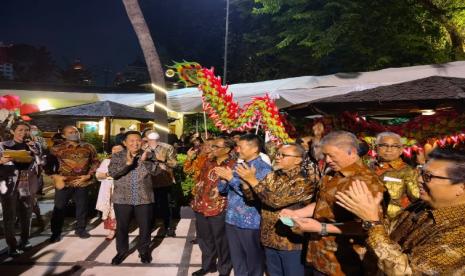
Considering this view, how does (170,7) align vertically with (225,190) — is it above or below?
above

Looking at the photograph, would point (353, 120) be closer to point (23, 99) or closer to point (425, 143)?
point (425, 143)

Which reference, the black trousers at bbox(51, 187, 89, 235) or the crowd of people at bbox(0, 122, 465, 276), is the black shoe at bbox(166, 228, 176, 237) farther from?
the black trousers at bbox(51, 187, 89, 235)

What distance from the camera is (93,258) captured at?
17.7 ft

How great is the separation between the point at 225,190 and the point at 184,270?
164 centimetres

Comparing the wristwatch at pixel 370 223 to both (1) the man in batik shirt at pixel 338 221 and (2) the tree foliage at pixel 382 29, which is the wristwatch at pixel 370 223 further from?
(2) the tree foliage at pixel 382 29

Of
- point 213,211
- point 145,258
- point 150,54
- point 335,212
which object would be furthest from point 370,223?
point 150,54

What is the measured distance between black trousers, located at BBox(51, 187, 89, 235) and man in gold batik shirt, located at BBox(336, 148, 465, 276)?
5458 mm

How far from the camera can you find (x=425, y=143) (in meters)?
5.54

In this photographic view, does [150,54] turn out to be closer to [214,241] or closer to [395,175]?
[214,241]

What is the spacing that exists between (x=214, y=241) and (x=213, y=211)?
20.4 inches

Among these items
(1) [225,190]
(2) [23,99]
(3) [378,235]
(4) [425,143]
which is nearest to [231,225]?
(1) [225,190]

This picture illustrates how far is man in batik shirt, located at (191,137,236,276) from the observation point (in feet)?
15.1

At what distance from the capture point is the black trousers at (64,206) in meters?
6.15

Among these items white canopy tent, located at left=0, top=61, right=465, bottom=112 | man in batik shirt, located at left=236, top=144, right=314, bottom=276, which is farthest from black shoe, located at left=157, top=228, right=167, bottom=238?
white canopy tent, located at left=0, top=61, right=465, bottom=112
